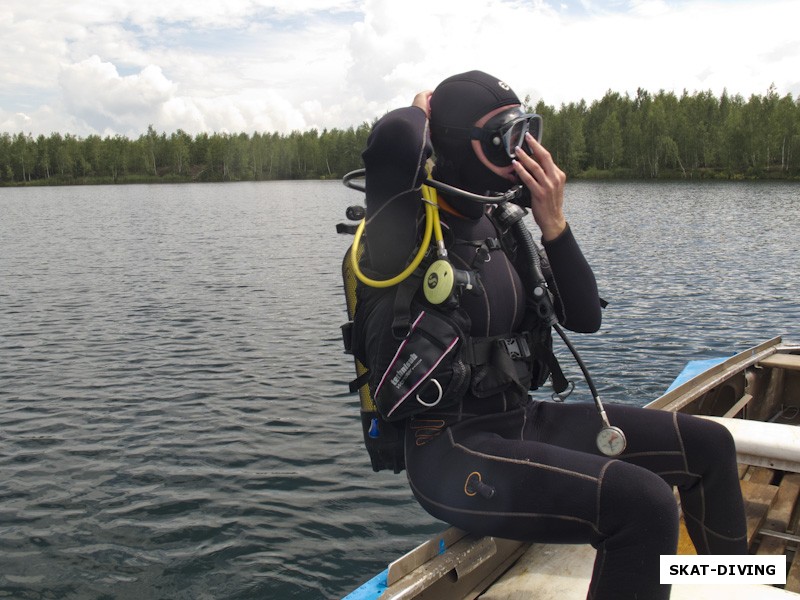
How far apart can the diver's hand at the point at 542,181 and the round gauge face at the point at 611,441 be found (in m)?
0.98

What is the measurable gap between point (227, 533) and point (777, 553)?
516cm

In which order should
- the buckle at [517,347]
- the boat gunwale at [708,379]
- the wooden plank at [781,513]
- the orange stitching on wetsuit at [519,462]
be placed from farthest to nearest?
the boat gunwale at [708,379] → the wooden plank at [781,513] → the buckle at [517,347] → the orange stitching on wetsuit at [519,462]

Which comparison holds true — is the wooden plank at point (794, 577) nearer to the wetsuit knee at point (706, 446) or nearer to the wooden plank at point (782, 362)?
the wetsuit knee at point (706, 446)

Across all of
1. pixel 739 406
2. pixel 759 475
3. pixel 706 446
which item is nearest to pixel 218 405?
pixel 739 406

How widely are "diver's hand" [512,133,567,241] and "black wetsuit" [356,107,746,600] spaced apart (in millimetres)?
140

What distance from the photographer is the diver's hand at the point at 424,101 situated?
3490 mm

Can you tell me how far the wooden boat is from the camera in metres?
3.48

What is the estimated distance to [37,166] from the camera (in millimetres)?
165375

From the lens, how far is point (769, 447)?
16.2ft

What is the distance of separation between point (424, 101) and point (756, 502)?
3710 millimetres

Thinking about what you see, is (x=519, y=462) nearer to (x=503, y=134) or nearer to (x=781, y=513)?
(x=503, y=134)

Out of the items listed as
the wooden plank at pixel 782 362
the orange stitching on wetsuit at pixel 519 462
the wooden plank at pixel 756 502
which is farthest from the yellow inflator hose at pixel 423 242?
the wooden plank at pixel 782 362

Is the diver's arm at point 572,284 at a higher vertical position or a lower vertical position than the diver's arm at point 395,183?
lower

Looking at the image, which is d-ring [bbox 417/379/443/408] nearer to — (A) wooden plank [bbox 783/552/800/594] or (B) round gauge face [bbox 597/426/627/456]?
(B) round gauge face [bbox 597/426/627/456]
